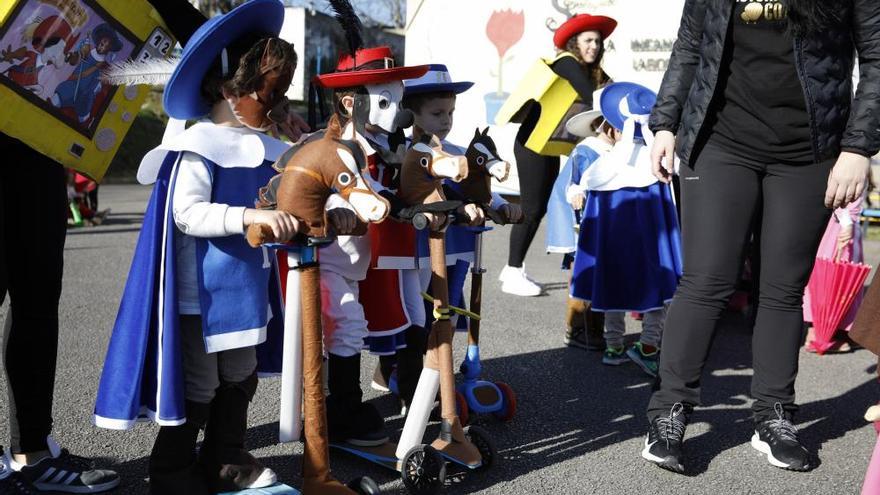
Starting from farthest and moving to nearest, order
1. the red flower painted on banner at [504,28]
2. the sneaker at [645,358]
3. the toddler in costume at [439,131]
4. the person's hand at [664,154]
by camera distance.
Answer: the red flower painted on banner at [504,28], the sneaker at [645,358], the toddler in costume at [439,131], the person's hand at [664,154]

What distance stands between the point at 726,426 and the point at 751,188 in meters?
1.12

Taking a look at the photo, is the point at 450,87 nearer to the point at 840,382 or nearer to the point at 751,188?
the point at 751,188

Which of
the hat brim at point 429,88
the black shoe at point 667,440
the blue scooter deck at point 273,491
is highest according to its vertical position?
the hat brim at point 429,88

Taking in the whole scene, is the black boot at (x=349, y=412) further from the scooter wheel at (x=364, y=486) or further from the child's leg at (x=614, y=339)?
the child's leg at (x=614, y=339)

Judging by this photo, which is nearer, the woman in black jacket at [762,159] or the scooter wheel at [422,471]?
the scooter wheel at [422,471]

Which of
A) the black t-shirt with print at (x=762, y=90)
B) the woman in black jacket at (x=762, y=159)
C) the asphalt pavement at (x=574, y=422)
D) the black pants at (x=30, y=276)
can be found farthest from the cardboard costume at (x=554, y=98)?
the black pants at (x=30, y=276)

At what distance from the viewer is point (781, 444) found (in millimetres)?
3213

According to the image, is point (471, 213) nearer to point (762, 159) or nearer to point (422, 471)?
point (422, 471)

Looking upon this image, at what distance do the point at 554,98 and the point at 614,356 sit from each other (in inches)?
65.5

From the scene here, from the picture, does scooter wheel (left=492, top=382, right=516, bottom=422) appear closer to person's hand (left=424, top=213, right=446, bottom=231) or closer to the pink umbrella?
person's hand (left=424, top=213, right=446, bottom=231)

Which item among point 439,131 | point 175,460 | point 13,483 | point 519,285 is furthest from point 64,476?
point 519,285

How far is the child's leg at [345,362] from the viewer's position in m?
2.97

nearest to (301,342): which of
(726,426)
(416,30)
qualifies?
(726,426)

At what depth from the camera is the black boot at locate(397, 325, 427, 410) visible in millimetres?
3488
